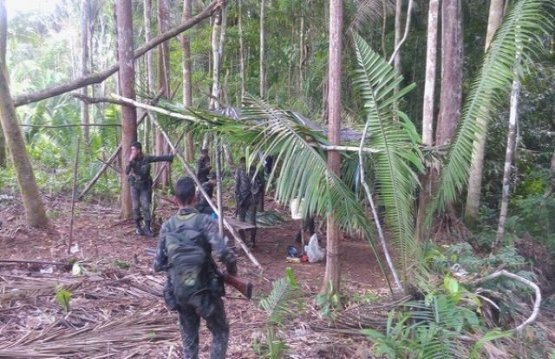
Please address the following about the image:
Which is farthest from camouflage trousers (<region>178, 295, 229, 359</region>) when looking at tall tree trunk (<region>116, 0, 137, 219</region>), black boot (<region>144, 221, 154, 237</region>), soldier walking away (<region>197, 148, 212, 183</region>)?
soldier walking away (<region>197, 148, 212, 183</region>)

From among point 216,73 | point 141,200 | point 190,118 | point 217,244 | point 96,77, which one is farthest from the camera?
point 96,77

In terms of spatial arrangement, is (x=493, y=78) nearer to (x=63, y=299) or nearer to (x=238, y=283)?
(x=238, y=283)

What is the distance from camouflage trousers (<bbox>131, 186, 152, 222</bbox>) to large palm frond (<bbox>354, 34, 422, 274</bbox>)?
5.08 meters

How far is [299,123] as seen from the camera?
20.6 feet

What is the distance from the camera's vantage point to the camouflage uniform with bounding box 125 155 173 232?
975 centimetres

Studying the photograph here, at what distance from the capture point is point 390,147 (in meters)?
6.01

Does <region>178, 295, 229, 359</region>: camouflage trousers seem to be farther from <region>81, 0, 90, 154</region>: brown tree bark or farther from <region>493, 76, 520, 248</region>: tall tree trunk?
<region>81, 0, 90, 154</region>: brown tree bark

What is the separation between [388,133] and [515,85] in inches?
185

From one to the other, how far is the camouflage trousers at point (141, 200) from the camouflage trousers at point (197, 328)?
5634 millimetres

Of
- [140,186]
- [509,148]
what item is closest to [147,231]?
[140,186]

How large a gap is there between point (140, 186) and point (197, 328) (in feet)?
18.7

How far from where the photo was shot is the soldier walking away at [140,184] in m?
9.73

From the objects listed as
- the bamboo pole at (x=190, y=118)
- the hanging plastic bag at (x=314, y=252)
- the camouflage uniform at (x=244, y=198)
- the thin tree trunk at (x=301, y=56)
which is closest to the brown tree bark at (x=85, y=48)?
the thin tree trunk at (x=301, y=56)

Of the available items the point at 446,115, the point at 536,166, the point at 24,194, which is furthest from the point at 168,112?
the point at 536,166
